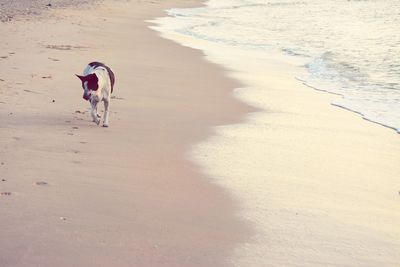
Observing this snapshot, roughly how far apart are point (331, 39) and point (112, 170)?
1799 cm

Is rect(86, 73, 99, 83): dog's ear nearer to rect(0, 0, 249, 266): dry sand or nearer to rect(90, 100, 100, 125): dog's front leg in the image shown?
rect(90, 100, 100, 125): dog's front leg

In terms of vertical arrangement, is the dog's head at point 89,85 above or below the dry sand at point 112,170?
above

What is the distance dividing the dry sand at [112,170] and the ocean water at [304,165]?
0.28 metres

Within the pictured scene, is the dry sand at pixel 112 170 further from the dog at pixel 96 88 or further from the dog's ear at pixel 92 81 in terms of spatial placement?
the dog's ear at pixel 92 81

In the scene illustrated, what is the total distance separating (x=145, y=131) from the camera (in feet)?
27.6

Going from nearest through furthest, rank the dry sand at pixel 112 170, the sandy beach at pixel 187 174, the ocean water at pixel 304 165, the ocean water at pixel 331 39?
1. the dry sand at pixel 112 170
2. the sandy beach at pixel 187 174
3. the ocean water at pixel 304 165
4. the ocean water at pixel 331 39

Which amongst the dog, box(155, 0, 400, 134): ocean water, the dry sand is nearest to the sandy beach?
the dry sand

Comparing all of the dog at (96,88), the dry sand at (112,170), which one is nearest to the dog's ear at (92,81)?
the dog at (96,88)

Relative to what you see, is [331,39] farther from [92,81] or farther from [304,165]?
[304,165]

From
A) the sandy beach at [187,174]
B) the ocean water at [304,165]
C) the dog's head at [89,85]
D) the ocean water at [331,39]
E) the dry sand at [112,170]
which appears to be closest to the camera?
the dry sand at [112,170]

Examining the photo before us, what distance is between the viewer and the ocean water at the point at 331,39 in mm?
13414

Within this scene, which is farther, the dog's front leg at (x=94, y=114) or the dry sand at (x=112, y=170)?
the dog's front leg at (x=94, y=114)

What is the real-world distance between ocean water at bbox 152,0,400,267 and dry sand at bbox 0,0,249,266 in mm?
278

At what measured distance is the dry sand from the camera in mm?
4734
